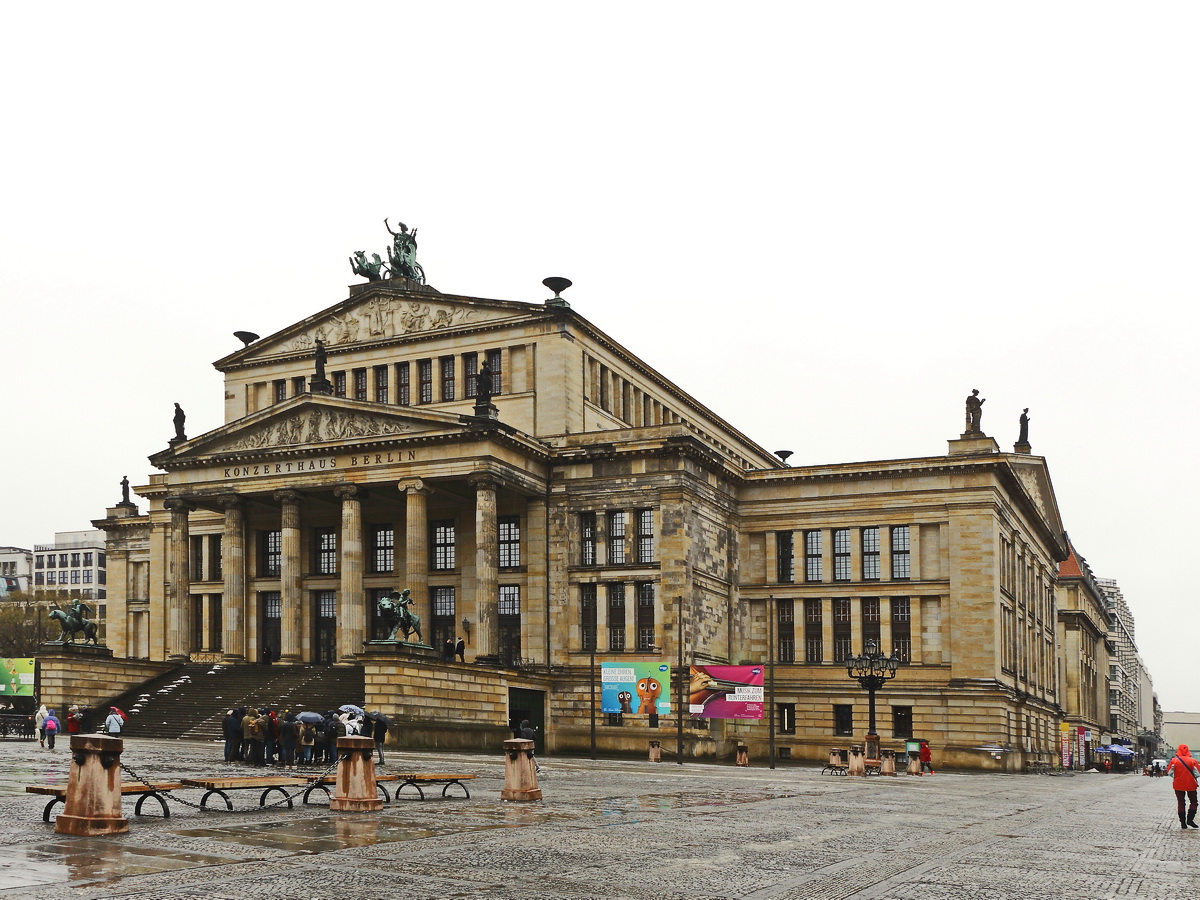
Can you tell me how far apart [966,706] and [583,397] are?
24.4 metres

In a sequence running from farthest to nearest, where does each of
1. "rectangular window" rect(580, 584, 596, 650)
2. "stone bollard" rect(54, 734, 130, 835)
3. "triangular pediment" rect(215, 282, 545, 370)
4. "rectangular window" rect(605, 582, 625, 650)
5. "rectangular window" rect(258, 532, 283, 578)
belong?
"rectangular window" rect(258, 532, 283, 578) < "triangular pediment" rect(215, 282, 545, 370) < "rectangular window" rect(580, 584, 596, 650) < "rectangular window" rect(605, 582, 625, 650) < "stone bollard" rect(54, 734, 130, 835)

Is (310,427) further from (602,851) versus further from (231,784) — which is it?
(602,851)

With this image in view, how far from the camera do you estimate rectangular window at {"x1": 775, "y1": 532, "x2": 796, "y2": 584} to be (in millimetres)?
74438

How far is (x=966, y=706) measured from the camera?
68750 millimetres

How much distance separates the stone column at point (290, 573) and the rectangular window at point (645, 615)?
1682 cm

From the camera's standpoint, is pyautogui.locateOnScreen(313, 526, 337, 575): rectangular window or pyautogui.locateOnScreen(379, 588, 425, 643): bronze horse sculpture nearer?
pyautogui.locateOnScreen(379, 588, 425, 643): bronze horse sculpture

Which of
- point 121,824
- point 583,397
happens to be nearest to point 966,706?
point 583,397

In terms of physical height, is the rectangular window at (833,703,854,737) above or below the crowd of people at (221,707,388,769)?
below

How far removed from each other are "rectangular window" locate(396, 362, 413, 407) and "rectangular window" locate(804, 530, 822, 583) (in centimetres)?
2237

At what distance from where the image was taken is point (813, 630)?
241ft

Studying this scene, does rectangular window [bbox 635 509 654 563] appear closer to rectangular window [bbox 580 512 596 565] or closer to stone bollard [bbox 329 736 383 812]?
rectangular window [bbox 580 512 596 565]

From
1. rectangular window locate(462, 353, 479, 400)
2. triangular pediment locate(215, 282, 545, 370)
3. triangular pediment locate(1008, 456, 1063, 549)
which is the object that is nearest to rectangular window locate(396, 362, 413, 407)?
triangular pediment locate(215, 282, 545, 370)

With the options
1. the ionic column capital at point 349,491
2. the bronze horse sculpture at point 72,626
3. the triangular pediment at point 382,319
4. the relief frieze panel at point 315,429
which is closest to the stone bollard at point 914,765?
the relief frieze panel at point 315,429

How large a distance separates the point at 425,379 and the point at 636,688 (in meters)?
20.8
